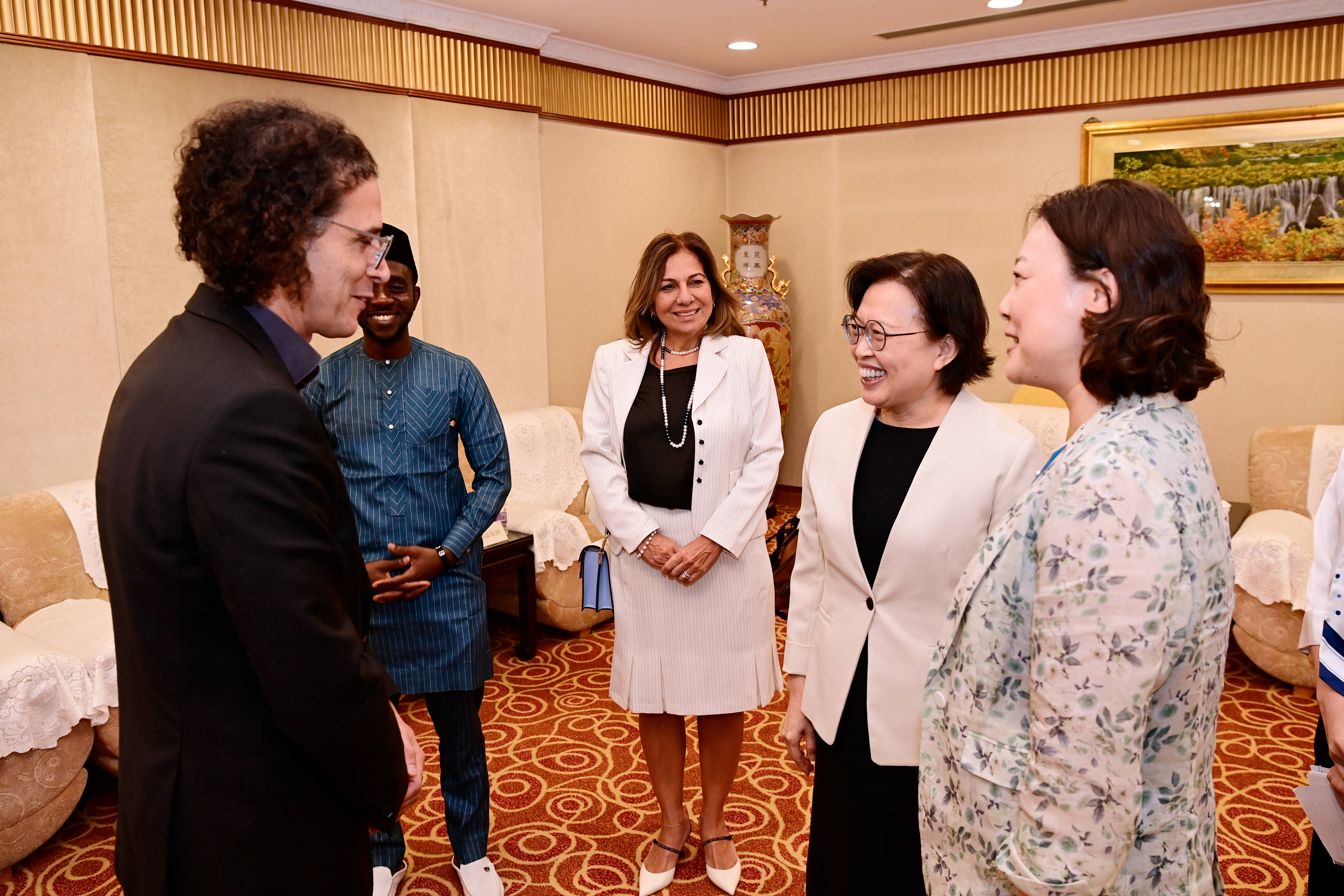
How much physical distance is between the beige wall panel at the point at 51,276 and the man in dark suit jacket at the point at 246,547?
306cm

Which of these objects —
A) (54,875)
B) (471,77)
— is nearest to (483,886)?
(54,875)

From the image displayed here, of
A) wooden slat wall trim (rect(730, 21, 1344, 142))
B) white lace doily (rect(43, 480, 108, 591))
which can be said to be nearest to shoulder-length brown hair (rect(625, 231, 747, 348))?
white lace doily (rect(43, 480, 108, 591))

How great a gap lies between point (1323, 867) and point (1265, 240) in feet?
16.4

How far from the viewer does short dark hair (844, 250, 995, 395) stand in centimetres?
188

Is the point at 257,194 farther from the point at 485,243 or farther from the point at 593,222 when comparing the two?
the point at 593,222

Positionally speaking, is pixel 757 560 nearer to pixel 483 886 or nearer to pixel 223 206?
pixel 483 886

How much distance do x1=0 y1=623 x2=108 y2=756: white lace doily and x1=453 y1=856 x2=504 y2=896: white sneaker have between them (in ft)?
4.50

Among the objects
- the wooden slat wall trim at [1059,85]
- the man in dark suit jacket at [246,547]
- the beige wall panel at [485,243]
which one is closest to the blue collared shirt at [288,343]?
the man in dark suit jacket at [246,547]

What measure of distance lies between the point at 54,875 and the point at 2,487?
1.72 m

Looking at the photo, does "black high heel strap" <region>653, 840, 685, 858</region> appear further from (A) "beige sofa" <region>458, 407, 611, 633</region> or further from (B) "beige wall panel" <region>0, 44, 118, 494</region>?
(B) "beige wall panel" <region>0, 44, 118, 494</region>

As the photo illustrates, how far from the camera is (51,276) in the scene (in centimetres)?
389

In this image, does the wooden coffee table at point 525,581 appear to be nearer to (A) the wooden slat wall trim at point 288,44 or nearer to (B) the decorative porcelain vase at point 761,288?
(A) the wooden slat wall trim at point 288,44

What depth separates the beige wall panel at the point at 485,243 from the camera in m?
5.32

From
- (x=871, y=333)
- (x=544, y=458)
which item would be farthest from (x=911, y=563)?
(x=544, y=458)
